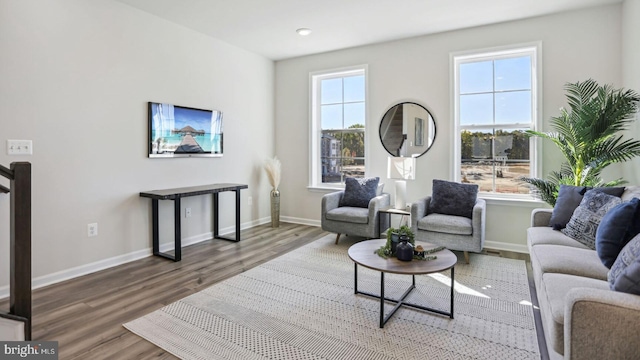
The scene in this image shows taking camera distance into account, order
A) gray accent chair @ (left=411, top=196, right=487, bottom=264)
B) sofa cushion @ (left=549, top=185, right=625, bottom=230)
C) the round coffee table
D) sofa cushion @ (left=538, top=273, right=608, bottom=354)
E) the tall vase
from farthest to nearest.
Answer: the tall vase
gray accent chair @ (left=411, top=196, right=487, bottom=264)
sofa cushion @ (left=549, top=185, right=625, bottom=230)
the round coffee table
sofa cushion @ (left=538, top=273, right=608, bottom=354)

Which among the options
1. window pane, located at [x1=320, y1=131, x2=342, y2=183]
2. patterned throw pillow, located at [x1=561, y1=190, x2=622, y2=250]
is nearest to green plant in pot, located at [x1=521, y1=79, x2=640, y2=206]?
patterned throw pillow, located at [x1=561, y1=190, x2=622, y2=250]

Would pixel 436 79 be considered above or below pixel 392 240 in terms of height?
above

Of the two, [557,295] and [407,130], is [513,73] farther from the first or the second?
[557,295]

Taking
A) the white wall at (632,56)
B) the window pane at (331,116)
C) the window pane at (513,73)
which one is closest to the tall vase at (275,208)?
the window pane at (331,116)

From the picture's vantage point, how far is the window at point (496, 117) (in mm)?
4152

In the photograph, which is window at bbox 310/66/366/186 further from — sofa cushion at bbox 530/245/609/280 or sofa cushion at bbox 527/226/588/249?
sofa cushion at bbox 530/245/609/280

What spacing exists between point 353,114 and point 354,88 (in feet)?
1.26

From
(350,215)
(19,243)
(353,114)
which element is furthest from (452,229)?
(19,243)

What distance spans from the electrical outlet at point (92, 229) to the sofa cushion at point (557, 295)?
373 centimetres

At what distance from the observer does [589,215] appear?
266 centimetres

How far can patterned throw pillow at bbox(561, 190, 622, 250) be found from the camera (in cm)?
258

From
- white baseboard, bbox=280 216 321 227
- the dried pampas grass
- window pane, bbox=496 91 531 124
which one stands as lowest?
white baseboard, bbox=280 216 321 227

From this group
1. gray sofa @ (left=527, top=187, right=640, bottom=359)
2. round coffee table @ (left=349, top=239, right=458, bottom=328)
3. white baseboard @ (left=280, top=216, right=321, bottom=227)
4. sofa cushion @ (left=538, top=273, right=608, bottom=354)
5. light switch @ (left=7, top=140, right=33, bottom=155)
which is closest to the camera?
gray sofa @ (left=527, top=187, right=640, bottom=359)

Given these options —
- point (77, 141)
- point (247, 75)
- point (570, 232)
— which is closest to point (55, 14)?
point (77, 141)
